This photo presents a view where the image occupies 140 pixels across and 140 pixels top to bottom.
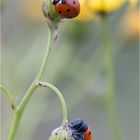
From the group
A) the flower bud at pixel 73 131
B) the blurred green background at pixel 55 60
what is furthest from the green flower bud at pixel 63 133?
the blurred green background at pixel 55 60

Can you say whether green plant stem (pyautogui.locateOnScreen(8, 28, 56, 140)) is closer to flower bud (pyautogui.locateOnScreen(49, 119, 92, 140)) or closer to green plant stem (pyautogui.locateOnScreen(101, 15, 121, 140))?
flower bud (pyautogui.locateOnScreen(49, 119, 92, 140))

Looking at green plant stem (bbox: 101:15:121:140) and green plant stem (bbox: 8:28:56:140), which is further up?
green plant stem (bbox: 8:28:56:140)

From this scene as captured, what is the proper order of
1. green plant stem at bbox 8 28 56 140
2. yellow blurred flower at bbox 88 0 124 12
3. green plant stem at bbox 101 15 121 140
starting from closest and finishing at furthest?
→ green plant stem at bbox 8 28 56 140 → green plant stem at bbox 101 15 121 140 → yellow blurred flower at bbox 88 0 124 12

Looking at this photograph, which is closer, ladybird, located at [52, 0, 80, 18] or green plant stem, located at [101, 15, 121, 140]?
ladybird, located at [52, 0, 80, 18]

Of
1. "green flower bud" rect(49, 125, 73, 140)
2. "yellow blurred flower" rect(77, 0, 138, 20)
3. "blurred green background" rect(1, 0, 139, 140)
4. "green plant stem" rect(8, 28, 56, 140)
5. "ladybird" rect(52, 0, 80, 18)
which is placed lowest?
"blurred green background" rect(1, 0, 139, 140)

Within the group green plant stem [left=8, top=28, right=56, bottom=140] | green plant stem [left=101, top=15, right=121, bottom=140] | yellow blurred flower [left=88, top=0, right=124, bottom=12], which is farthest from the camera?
yellow blurred flower [left=88, top=0, right=124, bottom=12]

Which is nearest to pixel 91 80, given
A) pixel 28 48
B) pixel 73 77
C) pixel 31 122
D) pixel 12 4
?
pixel 73 77

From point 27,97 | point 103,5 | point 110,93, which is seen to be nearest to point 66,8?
point 27,97

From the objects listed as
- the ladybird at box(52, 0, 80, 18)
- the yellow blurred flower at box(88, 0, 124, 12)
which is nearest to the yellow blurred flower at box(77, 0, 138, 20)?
the yellow blurred flower at box(88, 0, 124, 12)

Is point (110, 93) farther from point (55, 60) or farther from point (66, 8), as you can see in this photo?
point (66, 8)
